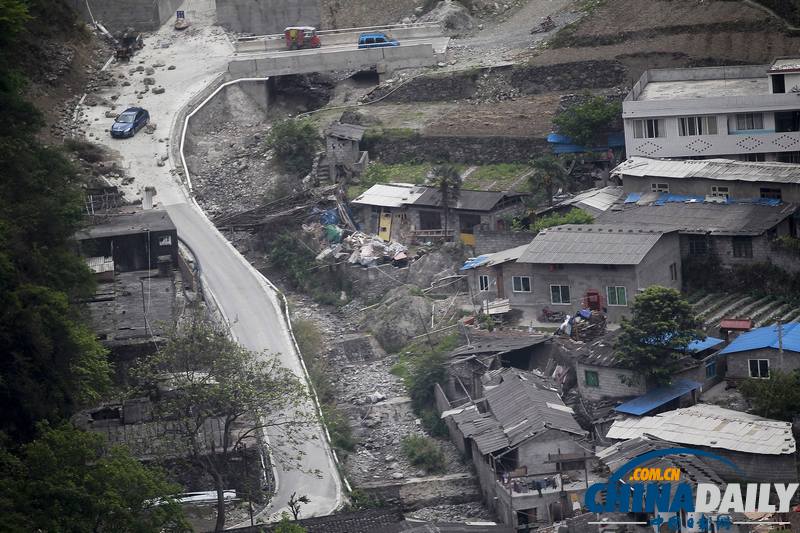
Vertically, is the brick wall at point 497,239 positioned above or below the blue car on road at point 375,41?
below

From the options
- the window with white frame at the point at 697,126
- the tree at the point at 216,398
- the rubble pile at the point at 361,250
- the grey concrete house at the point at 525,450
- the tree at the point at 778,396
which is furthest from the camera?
the rubble pile at the point at 361,250

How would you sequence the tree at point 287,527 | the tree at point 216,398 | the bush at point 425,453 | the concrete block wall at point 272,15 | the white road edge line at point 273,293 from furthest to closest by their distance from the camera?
the concrete block wall at point 272,15 < the bush at point 425,453 < the white road edge line at point 273,293 < the tree at point 216,398 < the tree at point 287,527

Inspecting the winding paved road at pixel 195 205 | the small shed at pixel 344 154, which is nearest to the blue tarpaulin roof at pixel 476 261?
the winding paved road at pixel 195 205

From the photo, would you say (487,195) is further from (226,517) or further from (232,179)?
(226,517)

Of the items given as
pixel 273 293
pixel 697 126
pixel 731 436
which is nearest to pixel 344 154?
pixel 273 293

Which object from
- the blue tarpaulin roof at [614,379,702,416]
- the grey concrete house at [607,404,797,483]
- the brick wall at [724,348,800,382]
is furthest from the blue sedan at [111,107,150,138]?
the brick wall at [724,348,800,382]

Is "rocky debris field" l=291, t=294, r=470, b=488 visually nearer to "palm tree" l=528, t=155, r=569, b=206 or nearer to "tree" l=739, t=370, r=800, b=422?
"palm tree" l=528, t=155, r=569, b=206

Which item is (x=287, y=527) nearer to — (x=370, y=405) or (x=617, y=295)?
(x=370, y=405)

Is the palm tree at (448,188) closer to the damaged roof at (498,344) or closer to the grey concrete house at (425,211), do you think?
Result: the grey concrete house at (425,211)
